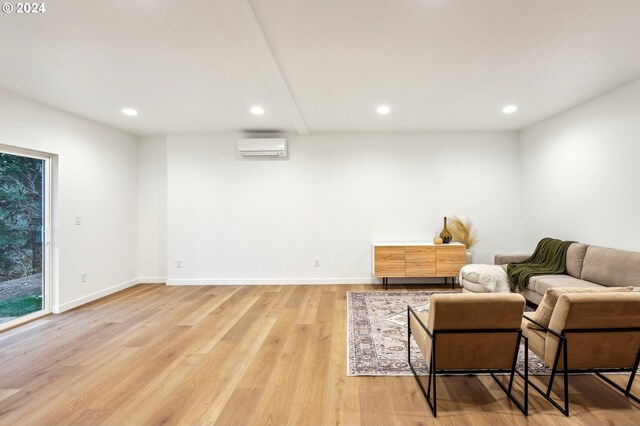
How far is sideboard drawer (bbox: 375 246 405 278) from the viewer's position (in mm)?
5082

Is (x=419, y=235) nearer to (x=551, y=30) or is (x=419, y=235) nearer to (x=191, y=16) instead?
(x=551, y=30)

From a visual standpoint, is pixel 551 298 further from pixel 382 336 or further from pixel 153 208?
pixel 153 208

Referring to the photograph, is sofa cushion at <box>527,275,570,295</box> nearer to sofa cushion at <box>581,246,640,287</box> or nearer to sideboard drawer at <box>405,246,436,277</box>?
sofa cushion at <box>581,246,640,287</box>

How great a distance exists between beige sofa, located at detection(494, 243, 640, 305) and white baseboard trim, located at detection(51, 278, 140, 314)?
20.3ft

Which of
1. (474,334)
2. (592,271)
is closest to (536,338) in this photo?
(474,334)

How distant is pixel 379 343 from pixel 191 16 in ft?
10.5

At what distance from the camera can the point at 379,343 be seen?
3045mm

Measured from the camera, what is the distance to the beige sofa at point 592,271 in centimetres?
326

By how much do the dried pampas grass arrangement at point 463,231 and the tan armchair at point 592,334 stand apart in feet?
11.4

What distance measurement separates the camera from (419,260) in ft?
16.7

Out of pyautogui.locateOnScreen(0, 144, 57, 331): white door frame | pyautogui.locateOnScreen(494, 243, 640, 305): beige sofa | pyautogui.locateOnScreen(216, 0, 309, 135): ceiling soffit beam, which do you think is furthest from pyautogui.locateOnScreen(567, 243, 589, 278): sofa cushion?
pyautogui.locateOnScreen(0, 144, 57, 331): white door frame

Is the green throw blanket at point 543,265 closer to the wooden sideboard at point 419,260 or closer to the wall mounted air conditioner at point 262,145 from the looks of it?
the wooden sideboard at point 419,260

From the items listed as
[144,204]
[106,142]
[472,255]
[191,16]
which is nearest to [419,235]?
[472,255]

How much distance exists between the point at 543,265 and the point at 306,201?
3.73m
